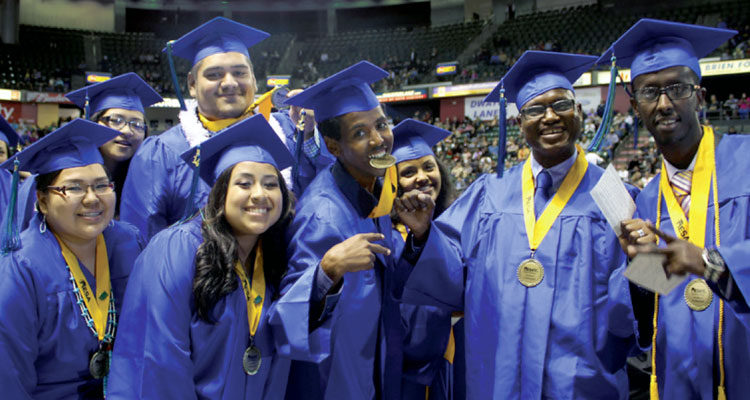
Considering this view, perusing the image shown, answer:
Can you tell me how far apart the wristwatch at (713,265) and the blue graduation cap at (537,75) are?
0.86m

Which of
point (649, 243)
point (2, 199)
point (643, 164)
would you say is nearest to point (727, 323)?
point (649, 243)

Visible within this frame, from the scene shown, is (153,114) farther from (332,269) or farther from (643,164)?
(332,269)

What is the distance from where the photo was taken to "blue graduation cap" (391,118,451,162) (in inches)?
132

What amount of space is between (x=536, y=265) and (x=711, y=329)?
62 cm

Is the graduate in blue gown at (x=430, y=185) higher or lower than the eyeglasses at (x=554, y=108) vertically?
lower

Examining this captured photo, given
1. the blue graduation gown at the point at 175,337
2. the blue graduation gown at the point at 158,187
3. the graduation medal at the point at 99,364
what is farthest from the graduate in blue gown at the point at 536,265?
the graduation medal at the point at 99,364

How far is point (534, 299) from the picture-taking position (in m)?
2.23

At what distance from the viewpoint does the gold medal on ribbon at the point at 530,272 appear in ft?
7.35

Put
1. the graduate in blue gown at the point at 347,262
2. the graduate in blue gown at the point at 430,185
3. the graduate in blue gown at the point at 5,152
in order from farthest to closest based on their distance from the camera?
the graduate in blue gown at the point at 5,152, the graduate in blue gown at the point at 430,185, the graduate in blue gown at the point at 347,262

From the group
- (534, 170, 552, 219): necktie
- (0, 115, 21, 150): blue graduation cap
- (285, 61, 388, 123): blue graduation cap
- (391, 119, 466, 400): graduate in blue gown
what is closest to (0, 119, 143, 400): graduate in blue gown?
(285, 61, 388, 123): blue graduation cap

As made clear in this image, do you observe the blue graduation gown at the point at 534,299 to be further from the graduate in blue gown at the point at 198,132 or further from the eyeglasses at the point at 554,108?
the graduate in blue gown at the point at 198,132

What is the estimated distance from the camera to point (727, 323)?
6.82ft

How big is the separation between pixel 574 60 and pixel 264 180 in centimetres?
134

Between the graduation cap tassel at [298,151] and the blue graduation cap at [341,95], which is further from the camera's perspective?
the graduation cap tassel at [298,151]
